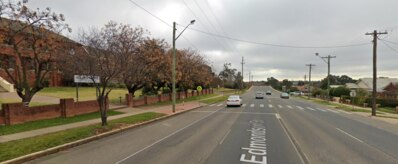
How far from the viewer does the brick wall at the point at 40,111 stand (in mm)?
16500

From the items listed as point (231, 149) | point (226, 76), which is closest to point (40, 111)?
point (231, 149)

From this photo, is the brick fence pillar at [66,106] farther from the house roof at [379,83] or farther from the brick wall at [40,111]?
the house roof at [379,83]

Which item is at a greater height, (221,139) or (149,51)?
(149,51)

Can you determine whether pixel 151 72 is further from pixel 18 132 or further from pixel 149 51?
pixel 18 132

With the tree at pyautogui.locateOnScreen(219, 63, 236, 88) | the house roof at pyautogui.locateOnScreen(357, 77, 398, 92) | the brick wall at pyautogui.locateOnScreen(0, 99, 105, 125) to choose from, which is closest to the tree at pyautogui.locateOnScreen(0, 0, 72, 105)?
the brick wall at pyautogui.locateOnScreen(0, 99, 105, 125)

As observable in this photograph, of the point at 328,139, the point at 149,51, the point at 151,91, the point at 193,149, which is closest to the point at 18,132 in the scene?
the point at 193,149

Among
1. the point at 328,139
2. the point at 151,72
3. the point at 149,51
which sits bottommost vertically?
the point at 328,139

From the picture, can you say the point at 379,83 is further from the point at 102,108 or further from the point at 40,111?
the point at 40,111

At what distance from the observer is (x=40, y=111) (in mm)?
18953

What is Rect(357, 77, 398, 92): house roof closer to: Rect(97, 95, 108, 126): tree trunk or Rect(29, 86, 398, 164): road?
Rect(29, 86, 398, 164): road

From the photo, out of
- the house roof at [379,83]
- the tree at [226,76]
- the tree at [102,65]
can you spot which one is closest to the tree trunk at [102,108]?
the tree at [102,65]

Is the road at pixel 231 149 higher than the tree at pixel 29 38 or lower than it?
lower

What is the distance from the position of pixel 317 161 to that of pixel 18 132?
12410 millimetres

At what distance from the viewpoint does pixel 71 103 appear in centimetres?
2170
